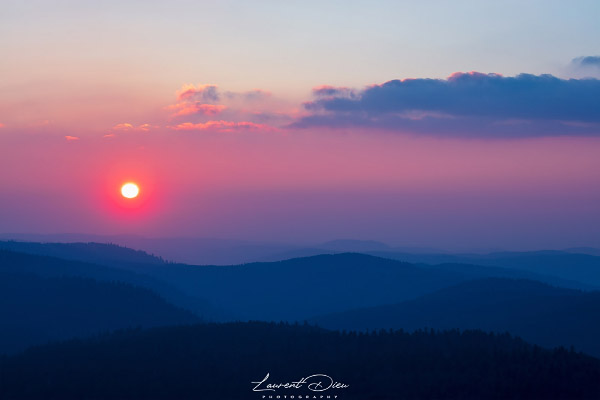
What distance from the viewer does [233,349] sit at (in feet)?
401

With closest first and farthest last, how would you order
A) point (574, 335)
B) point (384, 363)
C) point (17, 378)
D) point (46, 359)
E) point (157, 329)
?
1. point (384, 363)
2. point (17, 378)
3. point (46, 359)
4. point (157, 329)
5. point (574, 335)

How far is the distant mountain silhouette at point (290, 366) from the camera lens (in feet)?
283

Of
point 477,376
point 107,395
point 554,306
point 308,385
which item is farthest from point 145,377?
point 554,306

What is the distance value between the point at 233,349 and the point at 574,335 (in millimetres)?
83692

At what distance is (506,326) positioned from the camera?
187 m

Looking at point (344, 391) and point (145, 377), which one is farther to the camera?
point (145, 377)

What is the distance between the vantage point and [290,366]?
10744 centimetres

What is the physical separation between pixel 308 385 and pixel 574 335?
90846mm

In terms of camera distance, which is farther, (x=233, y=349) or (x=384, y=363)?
(x=233, y=349)

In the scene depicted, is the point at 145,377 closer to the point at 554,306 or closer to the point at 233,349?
the point at 233,349

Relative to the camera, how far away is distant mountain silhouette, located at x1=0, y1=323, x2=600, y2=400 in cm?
8638

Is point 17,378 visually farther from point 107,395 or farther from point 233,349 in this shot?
point 233,349

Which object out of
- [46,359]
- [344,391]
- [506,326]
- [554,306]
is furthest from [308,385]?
[554,306]

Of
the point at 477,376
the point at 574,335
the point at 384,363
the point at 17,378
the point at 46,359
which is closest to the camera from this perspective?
the point at 477,376
